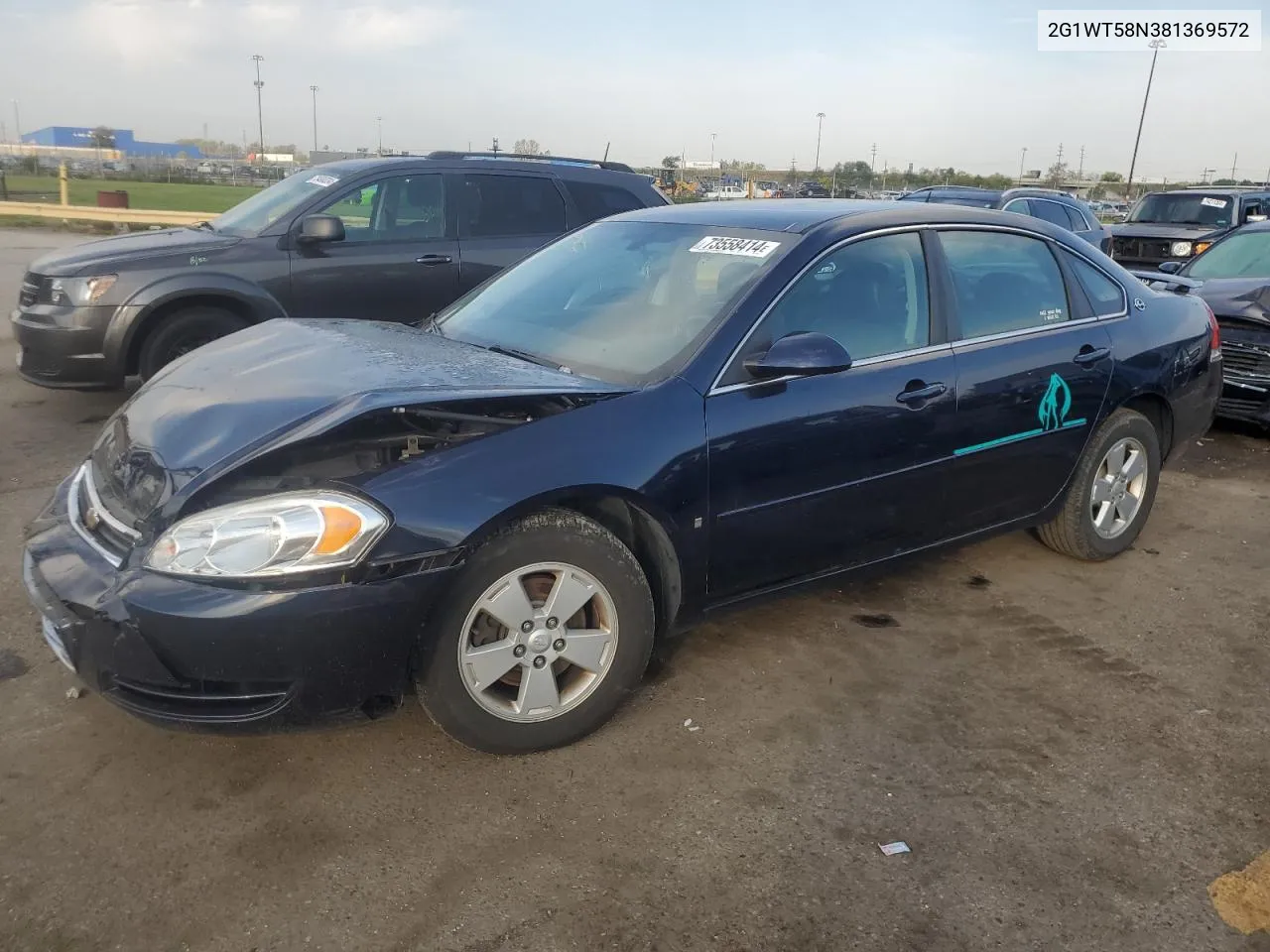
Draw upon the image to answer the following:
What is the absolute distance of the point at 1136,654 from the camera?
384 cm

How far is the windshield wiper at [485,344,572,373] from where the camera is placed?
341 cm

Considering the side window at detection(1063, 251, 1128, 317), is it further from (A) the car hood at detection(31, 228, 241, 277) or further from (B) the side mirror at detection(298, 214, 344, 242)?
(A) the car hood at detection(31, 228, 241, 277)

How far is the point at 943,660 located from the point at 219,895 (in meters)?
2.57

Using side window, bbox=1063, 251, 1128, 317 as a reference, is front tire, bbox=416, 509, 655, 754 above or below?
below

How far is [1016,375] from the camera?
13.1 ft

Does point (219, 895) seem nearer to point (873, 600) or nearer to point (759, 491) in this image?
point (759, 491)

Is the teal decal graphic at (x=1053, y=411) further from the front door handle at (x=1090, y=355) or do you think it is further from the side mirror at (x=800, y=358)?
the side mirror at (x=800, y=358)

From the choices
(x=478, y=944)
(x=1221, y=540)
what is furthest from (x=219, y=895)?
(x=1221, y=540)

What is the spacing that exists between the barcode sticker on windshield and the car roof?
0.10 metres

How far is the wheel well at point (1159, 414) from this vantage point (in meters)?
4.66

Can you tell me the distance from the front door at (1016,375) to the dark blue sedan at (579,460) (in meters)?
0.01

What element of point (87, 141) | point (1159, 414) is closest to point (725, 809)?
point (1159, 414)

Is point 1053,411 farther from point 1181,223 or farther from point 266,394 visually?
point 1181,223

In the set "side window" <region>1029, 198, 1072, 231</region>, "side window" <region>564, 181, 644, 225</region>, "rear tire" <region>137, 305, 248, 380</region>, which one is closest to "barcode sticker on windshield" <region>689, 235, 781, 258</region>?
"rear tire" <region>137, 305, 248, 380</region>
